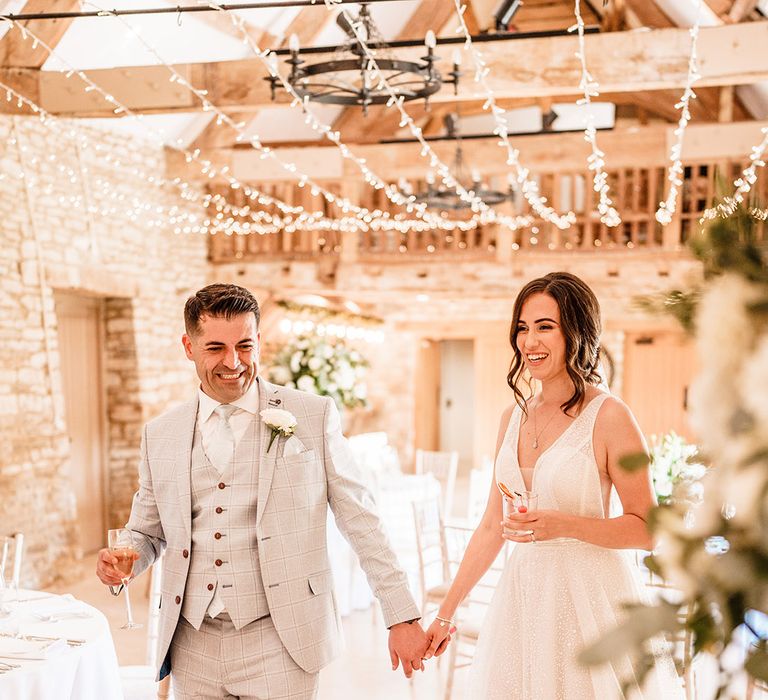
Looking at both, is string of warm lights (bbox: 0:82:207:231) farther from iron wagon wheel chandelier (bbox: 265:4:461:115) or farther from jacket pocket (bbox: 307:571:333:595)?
jacket pocket (bbox: 307:571:333:595)

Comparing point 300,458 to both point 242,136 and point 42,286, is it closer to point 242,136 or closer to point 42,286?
point 242,136

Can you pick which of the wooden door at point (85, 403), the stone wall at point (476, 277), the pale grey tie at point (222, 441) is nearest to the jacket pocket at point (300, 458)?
the pale grey tie at point (222, 441)

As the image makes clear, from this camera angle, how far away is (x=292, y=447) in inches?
94.9

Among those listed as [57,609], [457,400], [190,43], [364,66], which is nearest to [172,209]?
[190,43]

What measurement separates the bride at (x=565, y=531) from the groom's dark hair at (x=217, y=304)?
0.78 m

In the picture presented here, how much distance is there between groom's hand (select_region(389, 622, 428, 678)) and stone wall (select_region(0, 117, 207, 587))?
509 cm

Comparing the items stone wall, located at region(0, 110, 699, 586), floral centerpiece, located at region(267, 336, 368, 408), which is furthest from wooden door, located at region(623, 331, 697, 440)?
floral centerpiece, located at region(267, 336, 368, 408)

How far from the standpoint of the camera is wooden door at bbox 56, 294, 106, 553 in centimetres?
819

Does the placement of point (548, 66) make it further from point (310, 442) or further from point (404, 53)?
point (310, 442)

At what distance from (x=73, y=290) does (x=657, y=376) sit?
8.05 metres

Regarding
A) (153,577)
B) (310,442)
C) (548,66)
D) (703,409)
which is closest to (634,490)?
(310,442)

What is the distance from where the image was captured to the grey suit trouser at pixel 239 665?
231 cm

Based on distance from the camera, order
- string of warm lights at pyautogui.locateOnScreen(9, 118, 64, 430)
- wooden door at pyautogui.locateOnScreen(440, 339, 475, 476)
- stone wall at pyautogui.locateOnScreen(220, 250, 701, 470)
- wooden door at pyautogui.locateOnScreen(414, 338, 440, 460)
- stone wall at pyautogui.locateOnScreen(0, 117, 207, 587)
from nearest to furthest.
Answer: stone wall at pyautogui.locateOnScreen(0, 117, 207, 587) < string of warm lights at pyautogui.locateOnScreen(9, 118, 64, 430) < stone wall at pyautogui.locateOnScreen(220, 250, 701, 470) < wooden door at pyautogui.locateOnScreen(414, 338, 440, 460) < wooden door at pyautogui.locateOnScreen(440, 339, 475, 476)

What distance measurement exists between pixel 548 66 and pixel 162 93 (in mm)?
2737
